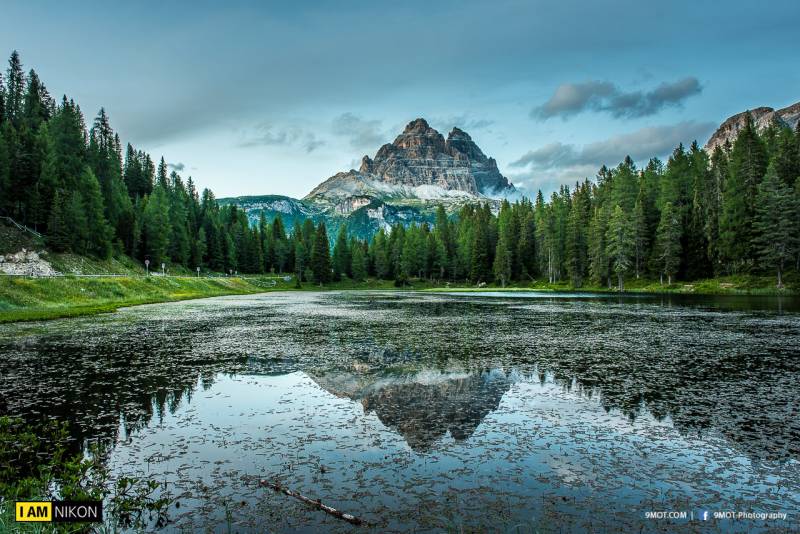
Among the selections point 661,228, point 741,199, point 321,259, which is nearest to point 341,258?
point 321,259

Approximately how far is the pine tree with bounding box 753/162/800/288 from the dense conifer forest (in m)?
0.27

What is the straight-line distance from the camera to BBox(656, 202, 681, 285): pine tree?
87812 mm

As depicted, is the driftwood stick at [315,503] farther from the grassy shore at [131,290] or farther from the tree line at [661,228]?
the tree line at [661,228]

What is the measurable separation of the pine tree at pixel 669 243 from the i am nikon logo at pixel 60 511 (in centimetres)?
9826

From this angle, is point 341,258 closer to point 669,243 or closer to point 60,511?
point 669,243

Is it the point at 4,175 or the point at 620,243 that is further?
the point at 620,243

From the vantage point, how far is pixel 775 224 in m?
71.9

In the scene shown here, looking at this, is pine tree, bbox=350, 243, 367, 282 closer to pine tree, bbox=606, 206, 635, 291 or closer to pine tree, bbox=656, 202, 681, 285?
pine tree, bbox=606, 206, 635, 291

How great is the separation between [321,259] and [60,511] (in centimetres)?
14510

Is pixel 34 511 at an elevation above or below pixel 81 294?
below

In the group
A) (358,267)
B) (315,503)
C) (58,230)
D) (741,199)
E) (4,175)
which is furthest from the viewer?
(358,267)

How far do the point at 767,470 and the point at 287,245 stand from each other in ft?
560

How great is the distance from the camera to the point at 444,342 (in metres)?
27.8

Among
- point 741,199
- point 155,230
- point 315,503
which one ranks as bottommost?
point 315,503
